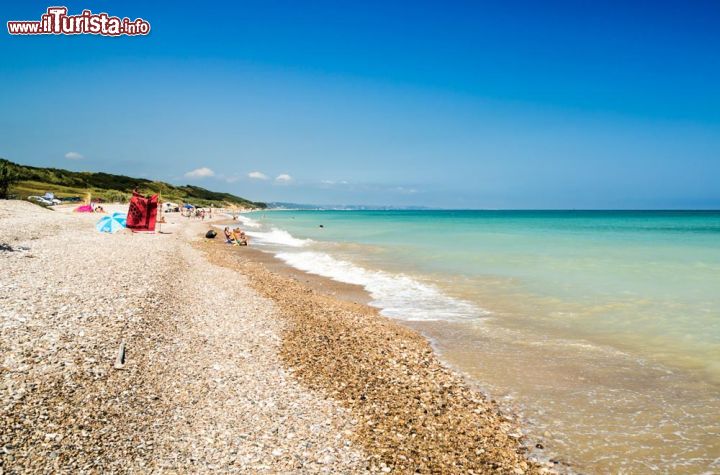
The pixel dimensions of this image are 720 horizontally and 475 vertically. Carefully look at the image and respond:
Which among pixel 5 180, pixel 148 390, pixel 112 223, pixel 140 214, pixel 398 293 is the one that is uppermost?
pixel 5 180

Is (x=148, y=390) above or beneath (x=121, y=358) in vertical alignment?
beneath

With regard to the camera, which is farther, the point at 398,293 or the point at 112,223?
the point at 112,223

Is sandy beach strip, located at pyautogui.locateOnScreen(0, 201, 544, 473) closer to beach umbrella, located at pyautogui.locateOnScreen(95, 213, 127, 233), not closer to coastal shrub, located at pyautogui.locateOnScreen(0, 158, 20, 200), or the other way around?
beach umbrella, located at pyautogui.locateOnScreen(95, 213, 127, 233)

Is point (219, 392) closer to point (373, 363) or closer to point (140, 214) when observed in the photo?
point (373, 363)

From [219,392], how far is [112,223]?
30.6m

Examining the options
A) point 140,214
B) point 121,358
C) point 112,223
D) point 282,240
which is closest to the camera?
point 121,358

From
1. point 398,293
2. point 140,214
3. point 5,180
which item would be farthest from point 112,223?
point 398,293

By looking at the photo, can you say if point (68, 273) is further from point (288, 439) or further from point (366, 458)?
point (366, 458)

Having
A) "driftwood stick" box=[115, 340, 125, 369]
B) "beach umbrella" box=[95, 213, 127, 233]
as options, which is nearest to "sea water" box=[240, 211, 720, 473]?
"driftwood stick" box=[115, 340, 125, 369]

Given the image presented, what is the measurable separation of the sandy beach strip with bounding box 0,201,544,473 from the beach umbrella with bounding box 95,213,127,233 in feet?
69.1

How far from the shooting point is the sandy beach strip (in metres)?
5.29

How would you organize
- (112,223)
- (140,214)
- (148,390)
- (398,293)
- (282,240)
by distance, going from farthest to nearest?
(282,240)
(140,214)
(112,223)
(398,293)
(148,390)

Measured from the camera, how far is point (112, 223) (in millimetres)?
32375

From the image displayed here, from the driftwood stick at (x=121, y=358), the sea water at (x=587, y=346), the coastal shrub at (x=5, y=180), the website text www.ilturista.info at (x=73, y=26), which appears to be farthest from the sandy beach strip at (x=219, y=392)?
the coastal shrub at (x=5, y=180)
